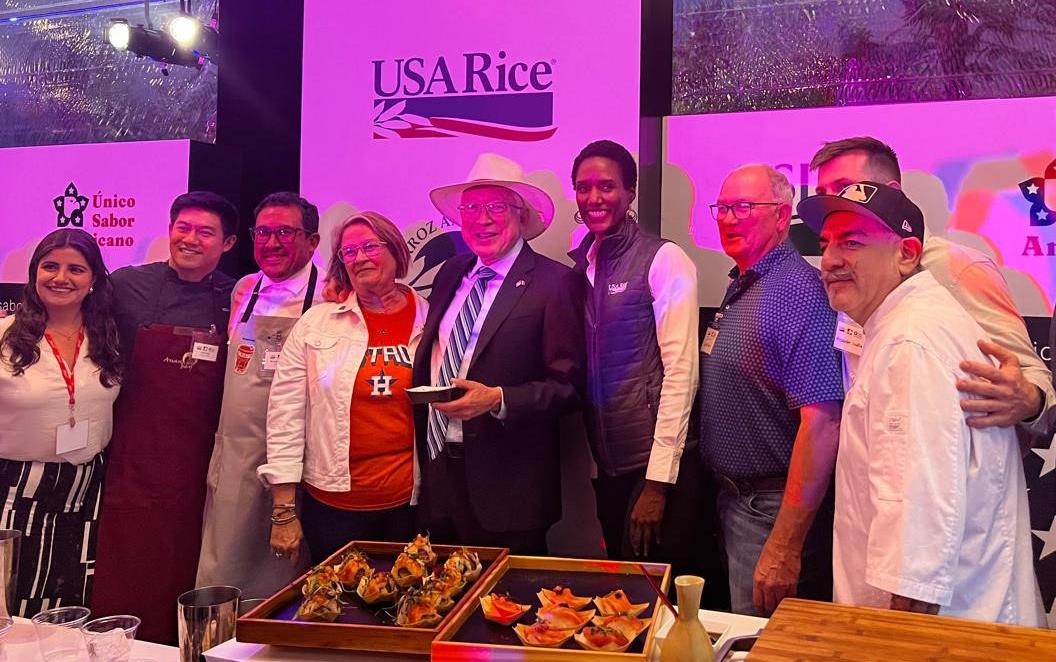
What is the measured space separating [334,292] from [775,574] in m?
1.97

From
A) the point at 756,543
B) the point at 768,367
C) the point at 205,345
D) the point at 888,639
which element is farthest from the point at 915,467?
the point at 205,345

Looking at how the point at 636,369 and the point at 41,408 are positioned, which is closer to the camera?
the point at 636,369

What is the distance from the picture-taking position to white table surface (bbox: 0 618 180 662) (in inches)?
81.3

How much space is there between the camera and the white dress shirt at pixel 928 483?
6.81ft

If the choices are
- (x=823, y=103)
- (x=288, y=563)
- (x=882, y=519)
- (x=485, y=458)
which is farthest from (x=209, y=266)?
(x=882, y=519)

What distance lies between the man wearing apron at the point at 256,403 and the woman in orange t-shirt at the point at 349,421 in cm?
20

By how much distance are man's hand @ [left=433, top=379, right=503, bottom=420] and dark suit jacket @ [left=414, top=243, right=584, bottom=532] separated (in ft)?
0.16

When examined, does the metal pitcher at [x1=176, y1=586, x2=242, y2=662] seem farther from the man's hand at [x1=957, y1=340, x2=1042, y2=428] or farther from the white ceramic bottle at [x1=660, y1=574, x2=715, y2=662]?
the man's hand at [x1=957, y1=340, x2=1042, y2=428]

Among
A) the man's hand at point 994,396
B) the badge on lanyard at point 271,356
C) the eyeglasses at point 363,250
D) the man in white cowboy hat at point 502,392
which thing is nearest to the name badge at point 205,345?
the badge on lanyard at point 271,356

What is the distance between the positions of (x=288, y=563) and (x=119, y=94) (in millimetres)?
2934

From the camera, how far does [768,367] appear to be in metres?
2.84

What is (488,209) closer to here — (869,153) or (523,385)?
(523,385)

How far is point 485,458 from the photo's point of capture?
3.27 meters

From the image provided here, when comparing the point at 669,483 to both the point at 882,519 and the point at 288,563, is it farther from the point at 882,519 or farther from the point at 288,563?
the point at 288,563
